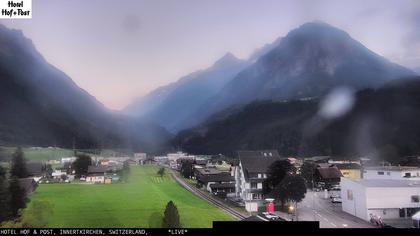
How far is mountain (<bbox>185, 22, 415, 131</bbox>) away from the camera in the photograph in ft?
17.7

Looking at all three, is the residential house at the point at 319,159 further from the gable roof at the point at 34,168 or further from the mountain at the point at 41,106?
the gable roof at the point at 34,168

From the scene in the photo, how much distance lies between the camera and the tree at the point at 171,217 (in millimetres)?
4566

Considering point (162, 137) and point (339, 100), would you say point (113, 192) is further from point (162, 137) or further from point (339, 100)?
point (339, 100)

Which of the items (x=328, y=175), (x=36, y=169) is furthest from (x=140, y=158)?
(x=328, y=175)

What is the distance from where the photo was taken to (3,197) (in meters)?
4.98

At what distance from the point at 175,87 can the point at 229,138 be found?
911mm

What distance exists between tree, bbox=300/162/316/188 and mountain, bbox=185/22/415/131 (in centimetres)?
84

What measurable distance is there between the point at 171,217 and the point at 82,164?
1.50m

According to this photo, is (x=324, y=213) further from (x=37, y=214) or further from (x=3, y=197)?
(x=3, y=197)

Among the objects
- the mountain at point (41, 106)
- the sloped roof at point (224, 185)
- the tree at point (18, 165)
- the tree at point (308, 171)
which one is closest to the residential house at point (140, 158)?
the mountain at point (41, 106)

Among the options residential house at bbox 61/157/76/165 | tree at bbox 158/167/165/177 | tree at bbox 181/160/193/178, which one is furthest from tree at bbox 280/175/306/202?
residential house at bbox 61/157/76/165

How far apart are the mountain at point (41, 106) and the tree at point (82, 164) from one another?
15 centimetres

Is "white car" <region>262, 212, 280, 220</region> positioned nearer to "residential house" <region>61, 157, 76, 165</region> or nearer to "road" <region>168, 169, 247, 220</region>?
"road" <region>168, 169, 247, 220</region>

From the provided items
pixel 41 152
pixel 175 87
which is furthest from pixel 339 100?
pixel 41 152
